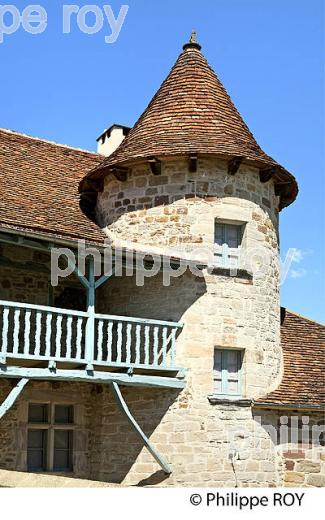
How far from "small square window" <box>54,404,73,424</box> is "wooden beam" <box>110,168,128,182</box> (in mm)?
4118

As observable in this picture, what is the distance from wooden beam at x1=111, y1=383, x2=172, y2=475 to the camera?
14051 mm

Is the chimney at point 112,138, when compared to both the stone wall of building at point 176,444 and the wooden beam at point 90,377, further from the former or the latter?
the wooden beam at point 90,377

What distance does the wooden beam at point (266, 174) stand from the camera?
1583 cm

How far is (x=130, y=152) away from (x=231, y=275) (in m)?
2.86

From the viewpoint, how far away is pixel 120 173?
52.3 feet

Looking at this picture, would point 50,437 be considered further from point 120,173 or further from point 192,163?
point 192,163

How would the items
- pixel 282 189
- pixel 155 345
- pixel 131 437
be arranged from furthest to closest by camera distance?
pixel 282 189 → pixel 131 437 → pixel 155 345

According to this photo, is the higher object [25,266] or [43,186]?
[43,186]

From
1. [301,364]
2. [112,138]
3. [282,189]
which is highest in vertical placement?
[112,138]

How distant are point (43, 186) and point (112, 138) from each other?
13.6ft

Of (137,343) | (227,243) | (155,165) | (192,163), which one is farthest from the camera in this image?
(227,243)

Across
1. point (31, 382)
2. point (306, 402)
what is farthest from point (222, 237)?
point (31, 382)

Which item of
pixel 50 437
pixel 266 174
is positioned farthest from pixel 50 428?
pixel 266 174

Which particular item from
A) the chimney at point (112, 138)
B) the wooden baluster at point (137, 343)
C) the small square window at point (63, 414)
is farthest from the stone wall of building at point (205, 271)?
the chimney at point (112, 138)
